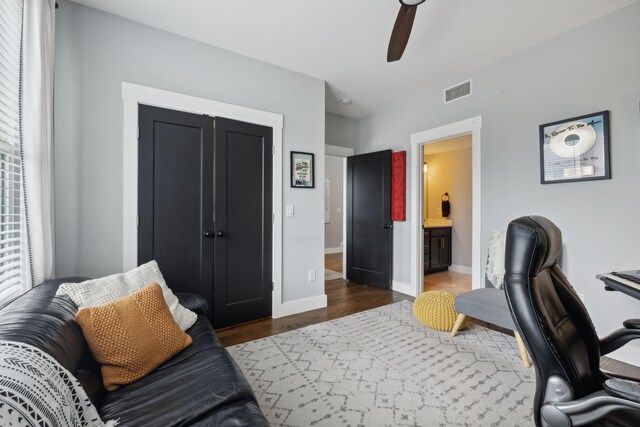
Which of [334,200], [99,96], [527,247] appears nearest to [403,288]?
[527,247]

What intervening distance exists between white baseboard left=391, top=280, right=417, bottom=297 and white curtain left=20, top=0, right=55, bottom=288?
376 centimetres

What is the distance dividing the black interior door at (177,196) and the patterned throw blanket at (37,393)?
5.50 feet

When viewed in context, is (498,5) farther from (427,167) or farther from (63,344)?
(427,167)

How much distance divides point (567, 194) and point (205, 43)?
3.68 metres

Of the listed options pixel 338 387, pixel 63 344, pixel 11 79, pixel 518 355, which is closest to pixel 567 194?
pixel 518 355

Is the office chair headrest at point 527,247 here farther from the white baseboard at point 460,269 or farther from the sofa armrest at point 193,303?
the white baseboard at point 460,269

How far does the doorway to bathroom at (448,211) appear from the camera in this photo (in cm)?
520

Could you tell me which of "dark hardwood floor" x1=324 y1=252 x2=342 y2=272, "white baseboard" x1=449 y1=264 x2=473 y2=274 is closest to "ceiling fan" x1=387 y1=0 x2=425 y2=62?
"dark hardwood floor" x1=324 y1=252 x2=342 y2=272

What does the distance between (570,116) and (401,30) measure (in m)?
1.84

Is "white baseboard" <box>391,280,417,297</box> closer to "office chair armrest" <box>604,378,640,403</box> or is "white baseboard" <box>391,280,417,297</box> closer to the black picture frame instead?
the black picture frame

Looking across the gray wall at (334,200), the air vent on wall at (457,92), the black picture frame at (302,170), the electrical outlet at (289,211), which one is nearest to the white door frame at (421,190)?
the air vent on wall at (457,92)

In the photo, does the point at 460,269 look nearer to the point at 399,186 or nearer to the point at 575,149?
the point at 399,186

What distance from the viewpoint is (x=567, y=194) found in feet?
8.38

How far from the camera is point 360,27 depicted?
2463 millimetres
